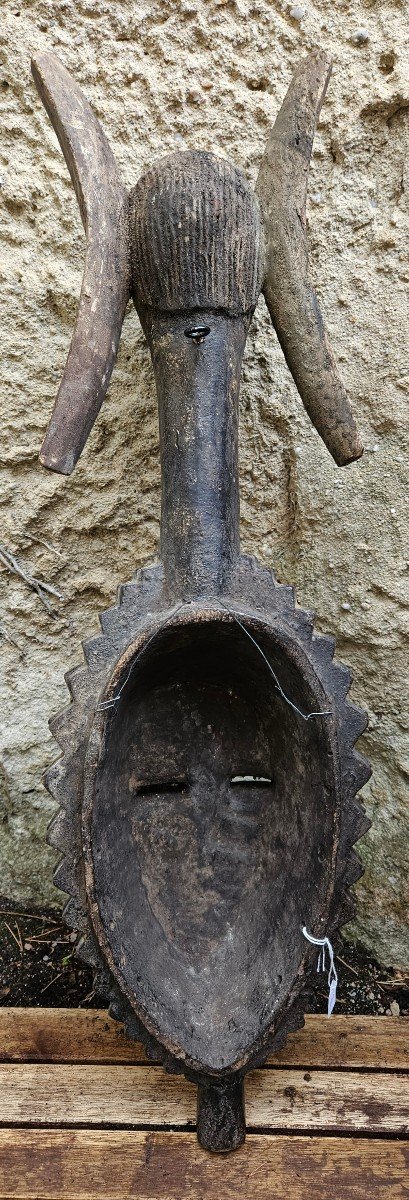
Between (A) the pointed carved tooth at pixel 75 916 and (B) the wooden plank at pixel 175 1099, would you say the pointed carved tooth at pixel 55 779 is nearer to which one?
(A) the pointed carved tooth at pixel 75 916

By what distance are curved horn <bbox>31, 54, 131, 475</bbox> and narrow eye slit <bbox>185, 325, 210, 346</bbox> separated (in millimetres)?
73

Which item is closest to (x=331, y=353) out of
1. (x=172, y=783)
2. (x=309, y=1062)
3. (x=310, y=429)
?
(x=310, y=429)

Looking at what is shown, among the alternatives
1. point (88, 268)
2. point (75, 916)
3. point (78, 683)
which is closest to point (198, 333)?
point (88, 268)

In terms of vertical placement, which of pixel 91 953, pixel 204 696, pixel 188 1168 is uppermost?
pixel 204 696

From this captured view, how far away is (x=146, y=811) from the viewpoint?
872mm

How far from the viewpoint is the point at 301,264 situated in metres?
0.88

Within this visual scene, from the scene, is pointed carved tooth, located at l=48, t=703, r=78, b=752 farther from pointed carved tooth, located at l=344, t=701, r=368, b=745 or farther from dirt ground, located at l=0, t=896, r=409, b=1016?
dirt ground, located at l=0, t=896, r=409, b=1016

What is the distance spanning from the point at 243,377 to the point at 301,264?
→ 22 cm

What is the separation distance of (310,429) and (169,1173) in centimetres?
84

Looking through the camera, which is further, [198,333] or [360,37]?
[360,37]

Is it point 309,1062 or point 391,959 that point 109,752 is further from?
point 391,959

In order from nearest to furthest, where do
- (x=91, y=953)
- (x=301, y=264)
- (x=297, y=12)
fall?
(x=91, y=953) < (x=301, y=264) < (x=297, y=12)

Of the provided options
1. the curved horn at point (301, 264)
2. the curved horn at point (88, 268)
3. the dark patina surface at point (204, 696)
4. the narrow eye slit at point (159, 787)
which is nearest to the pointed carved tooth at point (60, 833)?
the dark patina surface at point (204, 696)

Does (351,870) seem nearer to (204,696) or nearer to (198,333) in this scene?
(204,696)
